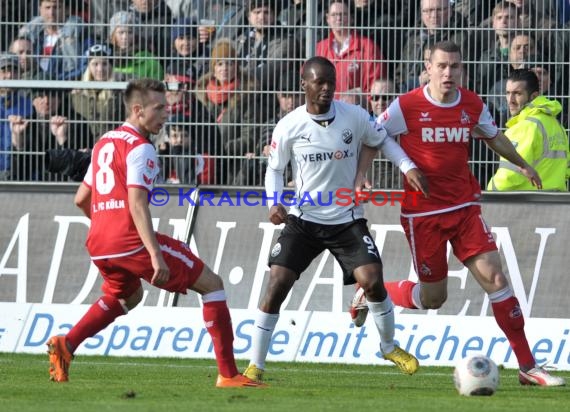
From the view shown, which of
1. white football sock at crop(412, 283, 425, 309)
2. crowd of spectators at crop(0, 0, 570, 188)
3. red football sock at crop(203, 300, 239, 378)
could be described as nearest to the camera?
red football sock at crop(203, 300, 239, 378)

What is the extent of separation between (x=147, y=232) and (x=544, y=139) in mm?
5315

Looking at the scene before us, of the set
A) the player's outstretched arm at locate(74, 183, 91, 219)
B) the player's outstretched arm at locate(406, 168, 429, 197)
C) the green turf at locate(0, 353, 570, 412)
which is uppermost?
the player's outstretched arm at locate(406, 168, 429, 197)

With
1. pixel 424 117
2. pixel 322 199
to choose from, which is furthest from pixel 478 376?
pixel 424 117

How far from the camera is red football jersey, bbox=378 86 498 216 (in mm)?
10195

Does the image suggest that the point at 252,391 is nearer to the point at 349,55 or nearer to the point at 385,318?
the point at 385,318

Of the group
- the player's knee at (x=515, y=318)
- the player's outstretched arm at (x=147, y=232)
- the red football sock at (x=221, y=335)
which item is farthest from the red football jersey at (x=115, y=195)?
the player's knee at (x=515, y=318)

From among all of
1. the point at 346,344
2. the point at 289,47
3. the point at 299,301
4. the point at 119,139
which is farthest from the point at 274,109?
the point at 119,139

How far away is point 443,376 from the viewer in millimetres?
11008

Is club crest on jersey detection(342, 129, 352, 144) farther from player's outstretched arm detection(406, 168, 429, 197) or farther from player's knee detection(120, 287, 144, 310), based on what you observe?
player's knee detection(120, 287, 144, 310)

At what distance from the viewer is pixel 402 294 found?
11.1 meters

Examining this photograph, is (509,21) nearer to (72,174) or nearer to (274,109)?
(274,109)

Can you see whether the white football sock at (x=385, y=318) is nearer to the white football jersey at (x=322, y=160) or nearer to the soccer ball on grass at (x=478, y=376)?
the white football jersey at (x=322, y=160)

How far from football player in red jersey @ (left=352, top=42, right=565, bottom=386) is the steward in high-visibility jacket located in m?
2.45

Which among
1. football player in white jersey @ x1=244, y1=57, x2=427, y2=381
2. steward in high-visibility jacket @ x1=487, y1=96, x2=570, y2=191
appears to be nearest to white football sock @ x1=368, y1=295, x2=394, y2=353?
football player in white jersey @ x1=244, y1=57, x2=427, y2=381
